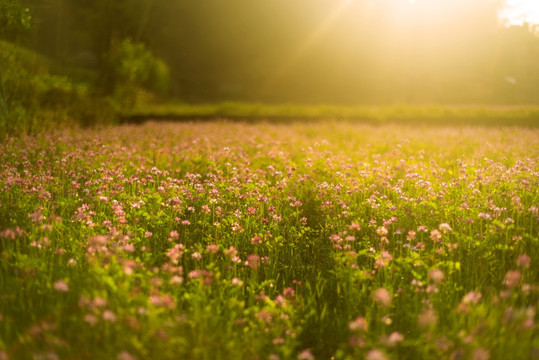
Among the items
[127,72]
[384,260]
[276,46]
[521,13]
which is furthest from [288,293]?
[276,46]

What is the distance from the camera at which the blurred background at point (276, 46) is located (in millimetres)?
33219

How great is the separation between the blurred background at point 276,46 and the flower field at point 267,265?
24265mm

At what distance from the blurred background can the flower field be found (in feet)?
79.6

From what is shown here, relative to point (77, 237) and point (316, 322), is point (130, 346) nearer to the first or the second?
point (316, 322)

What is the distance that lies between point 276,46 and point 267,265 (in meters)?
39.0

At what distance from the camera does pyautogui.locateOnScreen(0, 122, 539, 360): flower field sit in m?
2.71

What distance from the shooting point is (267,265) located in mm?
4523

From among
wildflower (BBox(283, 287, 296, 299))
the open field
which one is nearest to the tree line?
the open field

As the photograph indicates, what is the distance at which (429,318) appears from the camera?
2.47 meters

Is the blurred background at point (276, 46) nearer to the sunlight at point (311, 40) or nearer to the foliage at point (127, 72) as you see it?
the sunlight at point (311, 40)

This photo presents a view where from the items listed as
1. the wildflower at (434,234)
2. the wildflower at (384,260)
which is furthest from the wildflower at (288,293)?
the wildflower at (434,234)

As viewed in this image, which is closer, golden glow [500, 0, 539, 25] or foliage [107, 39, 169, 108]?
golden glow [500, 0, 539, 25]

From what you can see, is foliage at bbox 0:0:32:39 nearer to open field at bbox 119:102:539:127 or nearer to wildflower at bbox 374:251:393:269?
open field at bbox 119:102:539:127

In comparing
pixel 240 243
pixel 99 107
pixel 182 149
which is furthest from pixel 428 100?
pixel 240 243
